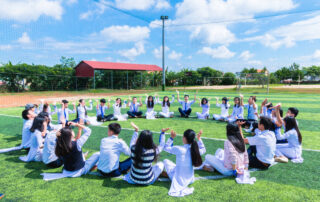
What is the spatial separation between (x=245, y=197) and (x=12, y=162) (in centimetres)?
554

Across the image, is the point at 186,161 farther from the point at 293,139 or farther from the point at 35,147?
the point at 35,147

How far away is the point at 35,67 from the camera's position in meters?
31.1

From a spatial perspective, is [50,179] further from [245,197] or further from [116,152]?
[245,197]

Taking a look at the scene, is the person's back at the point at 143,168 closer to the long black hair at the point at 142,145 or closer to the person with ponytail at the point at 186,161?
the long black hair at the point at 142,145

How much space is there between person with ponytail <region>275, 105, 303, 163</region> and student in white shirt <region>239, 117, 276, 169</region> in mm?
753

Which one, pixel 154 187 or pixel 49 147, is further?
pixel 49 147

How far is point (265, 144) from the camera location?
442 cm

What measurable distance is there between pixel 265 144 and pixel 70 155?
405 centimetres

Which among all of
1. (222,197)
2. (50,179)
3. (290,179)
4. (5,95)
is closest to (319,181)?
(290,179)

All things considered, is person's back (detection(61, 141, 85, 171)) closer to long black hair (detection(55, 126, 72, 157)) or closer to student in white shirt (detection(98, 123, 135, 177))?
long black hair (detection(55, 126, 72, 157))

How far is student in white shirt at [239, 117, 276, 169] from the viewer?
4.42m

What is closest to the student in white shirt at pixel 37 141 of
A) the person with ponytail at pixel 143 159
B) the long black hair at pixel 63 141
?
the long black hair at pixel 63 141

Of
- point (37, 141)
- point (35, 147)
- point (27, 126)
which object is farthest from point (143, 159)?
point (27, 126)

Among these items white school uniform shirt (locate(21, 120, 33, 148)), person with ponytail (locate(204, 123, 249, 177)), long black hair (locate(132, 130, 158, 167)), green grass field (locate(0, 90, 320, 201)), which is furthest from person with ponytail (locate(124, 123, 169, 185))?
white school uniform shirt (locate(21, 120, 33, 148))
